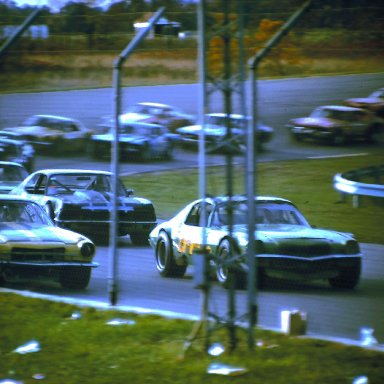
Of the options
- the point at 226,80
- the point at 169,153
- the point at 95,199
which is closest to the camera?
the point at 226,80

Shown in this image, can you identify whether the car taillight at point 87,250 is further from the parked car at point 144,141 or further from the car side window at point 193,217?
the car side window at point 193,217

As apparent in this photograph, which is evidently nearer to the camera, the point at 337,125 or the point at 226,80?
the point at 226,80

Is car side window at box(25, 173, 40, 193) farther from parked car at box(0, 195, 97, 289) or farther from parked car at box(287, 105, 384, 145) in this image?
parked car at box(287, 105, 384, 145)

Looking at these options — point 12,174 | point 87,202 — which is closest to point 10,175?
point 12,174

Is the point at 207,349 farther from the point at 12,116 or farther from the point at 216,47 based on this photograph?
the point at 12,116

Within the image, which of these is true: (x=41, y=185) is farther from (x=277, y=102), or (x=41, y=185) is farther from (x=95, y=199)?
(x=277, y=102)

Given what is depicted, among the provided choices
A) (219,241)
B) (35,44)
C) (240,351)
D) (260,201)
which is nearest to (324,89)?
(260,201)

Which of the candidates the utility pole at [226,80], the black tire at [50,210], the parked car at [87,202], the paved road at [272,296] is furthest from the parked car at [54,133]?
the utility pole at [226,80]
